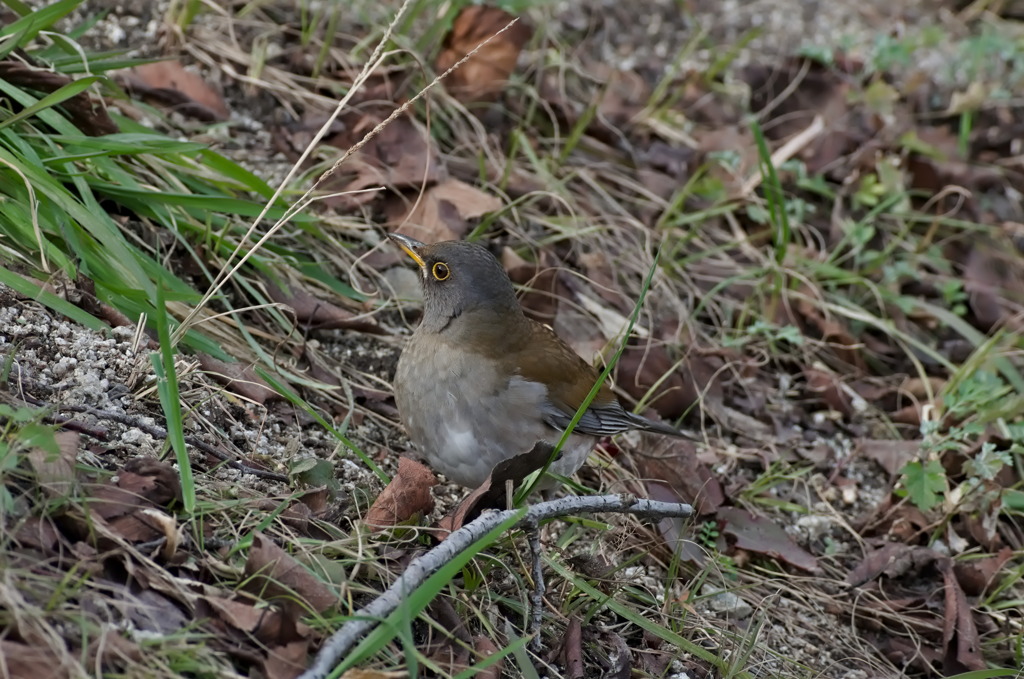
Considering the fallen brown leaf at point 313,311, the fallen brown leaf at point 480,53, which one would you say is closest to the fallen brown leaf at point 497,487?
the fallen brown leaf at point 313,311

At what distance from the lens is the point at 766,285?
5734 mm

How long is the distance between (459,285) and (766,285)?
6.88 ft

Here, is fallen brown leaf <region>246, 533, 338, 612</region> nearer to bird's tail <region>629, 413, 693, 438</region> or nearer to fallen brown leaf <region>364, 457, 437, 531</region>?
fallen brown leaf <region>364, 457, 437, 531</region>

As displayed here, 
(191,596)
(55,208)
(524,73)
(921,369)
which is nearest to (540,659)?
(191,596)

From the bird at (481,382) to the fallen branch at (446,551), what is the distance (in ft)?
1.75

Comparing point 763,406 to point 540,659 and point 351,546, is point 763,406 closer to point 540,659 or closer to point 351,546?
point 540,659

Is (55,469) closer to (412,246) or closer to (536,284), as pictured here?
(412,246)

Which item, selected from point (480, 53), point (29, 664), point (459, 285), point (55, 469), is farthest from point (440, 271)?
point (29, 664)

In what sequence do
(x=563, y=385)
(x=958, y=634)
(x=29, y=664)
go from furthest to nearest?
(x=563, y=385) → (x=958, y=634) → (x=29, y=664)

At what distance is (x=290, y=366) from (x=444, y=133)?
1954 millimetres

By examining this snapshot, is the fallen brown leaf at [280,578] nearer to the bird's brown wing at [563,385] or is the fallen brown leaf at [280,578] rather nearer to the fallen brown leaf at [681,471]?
the bird's brown wing at [563,385]

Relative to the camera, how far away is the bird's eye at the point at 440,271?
429cm

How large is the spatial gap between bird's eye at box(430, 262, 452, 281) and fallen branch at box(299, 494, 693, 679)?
1.26 metres

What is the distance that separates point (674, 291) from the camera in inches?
220
